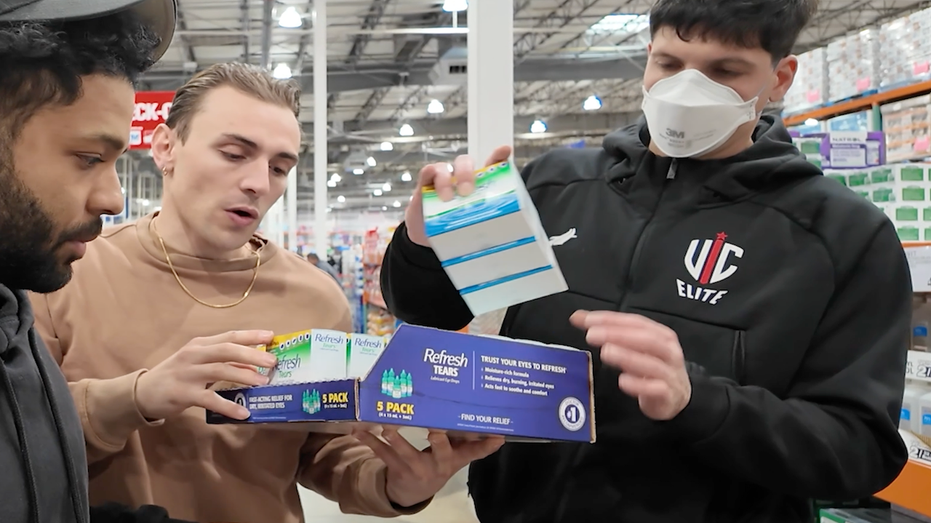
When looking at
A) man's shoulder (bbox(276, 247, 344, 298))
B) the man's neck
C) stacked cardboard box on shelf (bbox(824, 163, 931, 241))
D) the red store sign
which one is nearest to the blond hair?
the man's neck

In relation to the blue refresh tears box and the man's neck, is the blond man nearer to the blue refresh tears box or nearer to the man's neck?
the man's neck

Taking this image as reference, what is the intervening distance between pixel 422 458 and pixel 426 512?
4.60m

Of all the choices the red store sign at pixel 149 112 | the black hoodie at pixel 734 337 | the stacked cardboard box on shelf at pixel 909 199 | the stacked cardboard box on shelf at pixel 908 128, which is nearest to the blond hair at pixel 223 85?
the black hoodie at pixel 734 337

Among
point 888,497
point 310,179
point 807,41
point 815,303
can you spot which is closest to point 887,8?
point 807,41

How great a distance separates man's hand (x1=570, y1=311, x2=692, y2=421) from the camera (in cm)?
109

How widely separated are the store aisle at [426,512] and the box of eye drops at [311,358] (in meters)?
4.30

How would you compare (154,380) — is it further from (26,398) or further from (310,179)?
(310,179)

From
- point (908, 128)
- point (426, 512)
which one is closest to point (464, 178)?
point (908, 128)

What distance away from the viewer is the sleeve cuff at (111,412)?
1272 millimetres

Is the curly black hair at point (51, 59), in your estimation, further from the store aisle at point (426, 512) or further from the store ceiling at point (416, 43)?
the store ceiling at point (416, 43)

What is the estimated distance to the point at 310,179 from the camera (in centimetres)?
3247

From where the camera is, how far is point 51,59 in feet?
2.94

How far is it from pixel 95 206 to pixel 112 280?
0.60 meters

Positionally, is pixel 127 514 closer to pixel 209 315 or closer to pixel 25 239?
pixel 209 315
